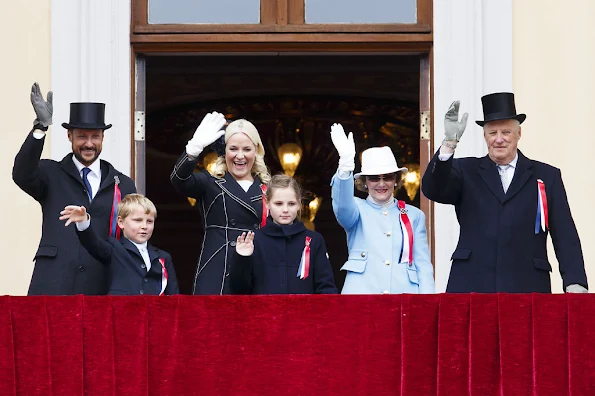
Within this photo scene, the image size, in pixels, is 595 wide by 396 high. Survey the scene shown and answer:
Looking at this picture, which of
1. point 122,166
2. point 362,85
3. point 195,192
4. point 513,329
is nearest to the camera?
point 513,329

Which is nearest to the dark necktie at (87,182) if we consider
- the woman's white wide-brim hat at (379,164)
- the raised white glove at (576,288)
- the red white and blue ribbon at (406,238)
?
the woman's white wide-brim hat at (379,164)

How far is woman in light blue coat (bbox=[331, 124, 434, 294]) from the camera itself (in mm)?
6855

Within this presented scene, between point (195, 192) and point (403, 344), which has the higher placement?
point (195, 192)

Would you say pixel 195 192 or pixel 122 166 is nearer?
pixel 195 192

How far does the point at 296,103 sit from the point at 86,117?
6643mm

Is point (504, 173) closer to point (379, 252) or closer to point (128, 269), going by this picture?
point (379, 252)

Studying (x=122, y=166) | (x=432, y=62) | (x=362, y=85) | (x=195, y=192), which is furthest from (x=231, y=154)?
(x=362, y=85)

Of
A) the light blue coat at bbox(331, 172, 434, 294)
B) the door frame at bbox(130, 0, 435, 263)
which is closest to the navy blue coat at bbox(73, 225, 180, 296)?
the light blue coat at bbox(331, 172, 434, 294)

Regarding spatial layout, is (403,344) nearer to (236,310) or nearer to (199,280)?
(236,310)

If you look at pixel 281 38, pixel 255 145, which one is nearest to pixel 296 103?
pixel 281 38

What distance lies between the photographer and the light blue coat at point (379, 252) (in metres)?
6.86

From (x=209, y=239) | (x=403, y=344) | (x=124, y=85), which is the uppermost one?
(x=124, y=85)

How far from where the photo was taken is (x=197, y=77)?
12.8m

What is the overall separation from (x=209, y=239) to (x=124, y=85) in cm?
135
